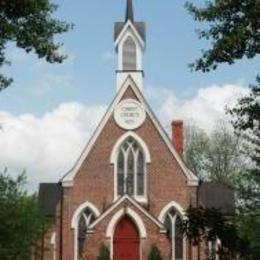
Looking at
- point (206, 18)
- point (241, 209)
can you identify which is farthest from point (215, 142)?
point (206, 18)

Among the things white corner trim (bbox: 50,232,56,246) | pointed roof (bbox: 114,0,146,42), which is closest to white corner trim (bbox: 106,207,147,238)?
white corner trim (bbox: 50,232,56,246)

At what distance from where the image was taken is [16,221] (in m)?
30.0

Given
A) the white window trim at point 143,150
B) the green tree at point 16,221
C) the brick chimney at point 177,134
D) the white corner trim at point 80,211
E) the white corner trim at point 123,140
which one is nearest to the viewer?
the green tree at point 16,221

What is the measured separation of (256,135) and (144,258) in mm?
20372

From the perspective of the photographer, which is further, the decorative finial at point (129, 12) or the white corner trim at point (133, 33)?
the decorative finial at point (129, 12)

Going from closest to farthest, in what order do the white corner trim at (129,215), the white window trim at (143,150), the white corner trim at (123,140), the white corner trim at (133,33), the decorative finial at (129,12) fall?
the white corner trim at (129,215) < the white window trim at (143,150) < the white corner trim at (123,140) < the white corner trim at (133,33) < the decorative finial at (129,12)

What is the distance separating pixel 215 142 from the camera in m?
73.9

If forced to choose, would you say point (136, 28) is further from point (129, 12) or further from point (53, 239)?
point (53, 239)

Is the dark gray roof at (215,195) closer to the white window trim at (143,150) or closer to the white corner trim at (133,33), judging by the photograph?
the white window trim at (143,150)

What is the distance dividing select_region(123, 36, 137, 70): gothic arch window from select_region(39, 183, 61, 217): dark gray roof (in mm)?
8440

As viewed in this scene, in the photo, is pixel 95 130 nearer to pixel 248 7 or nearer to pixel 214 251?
pixel 214 251

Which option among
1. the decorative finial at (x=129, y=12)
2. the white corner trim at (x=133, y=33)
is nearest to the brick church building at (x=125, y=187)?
the white corner trim at (x=133, y=33)

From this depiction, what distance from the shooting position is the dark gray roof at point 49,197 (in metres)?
46.4

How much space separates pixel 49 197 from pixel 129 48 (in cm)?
1009
